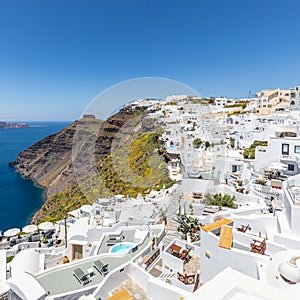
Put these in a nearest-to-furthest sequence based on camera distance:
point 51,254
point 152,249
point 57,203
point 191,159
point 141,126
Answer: point 152,249, point 51,254, point 191,159, point 141,126, point 57,203

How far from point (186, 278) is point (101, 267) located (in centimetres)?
160

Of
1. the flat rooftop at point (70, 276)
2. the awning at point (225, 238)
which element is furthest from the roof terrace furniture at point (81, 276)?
the awning at point (225, 238)

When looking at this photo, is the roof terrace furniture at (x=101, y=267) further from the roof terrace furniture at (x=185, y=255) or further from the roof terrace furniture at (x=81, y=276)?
the roof terrace furniture at (x=185, y=255)

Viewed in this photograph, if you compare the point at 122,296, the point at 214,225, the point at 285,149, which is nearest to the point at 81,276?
the point at 122,296

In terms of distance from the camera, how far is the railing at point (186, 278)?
4.07 m

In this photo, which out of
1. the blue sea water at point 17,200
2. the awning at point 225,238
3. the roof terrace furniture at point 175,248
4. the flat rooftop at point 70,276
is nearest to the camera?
the awning at point 225,238

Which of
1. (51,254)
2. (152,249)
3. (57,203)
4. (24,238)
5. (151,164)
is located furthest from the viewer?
(57,203)

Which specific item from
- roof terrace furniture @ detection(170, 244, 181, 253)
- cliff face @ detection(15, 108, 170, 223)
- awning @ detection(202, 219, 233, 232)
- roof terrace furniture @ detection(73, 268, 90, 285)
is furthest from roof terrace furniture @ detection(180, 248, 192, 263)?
cliff face @ detection(15, 108, 170, 223)

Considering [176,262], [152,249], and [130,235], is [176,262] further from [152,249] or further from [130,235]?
[130,235]

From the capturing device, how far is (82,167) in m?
14.6

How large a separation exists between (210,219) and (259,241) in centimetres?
152

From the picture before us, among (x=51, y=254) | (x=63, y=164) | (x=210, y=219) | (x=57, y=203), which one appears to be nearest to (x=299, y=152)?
(x=210, y=219)

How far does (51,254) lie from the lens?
24.2 ft

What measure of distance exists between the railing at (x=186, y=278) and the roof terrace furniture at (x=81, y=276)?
1627 millimetres
